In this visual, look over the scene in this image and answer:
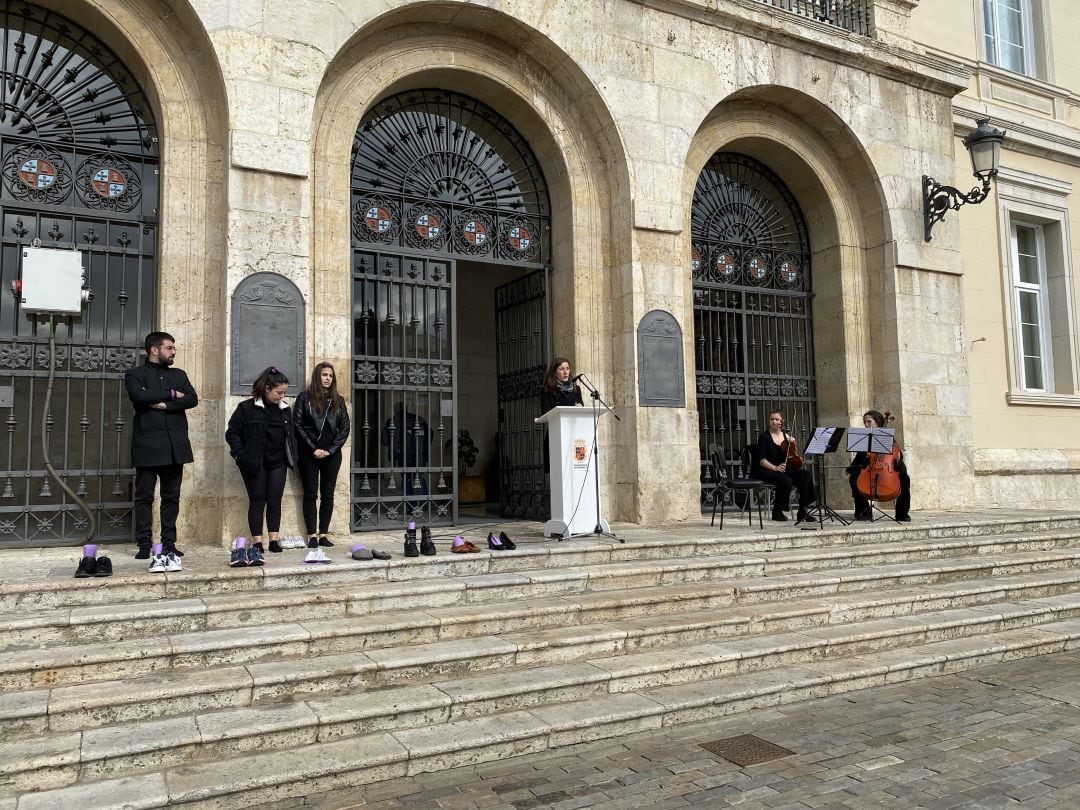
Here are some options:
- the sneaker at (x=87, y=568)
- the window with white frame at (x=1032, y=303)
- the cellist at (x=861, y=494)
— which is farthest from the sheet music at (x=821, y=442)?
the sneaker at (x=87, y=568)

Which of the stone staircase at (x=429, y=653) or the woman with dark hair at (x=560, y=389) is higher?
the woman with dark hair at (x=560, y=389)

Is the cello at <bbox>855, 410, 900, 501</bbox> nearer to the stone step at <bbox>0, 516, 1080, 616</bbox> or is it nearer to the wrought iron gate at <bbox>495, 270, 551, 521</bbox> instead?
the stone step at <bbox>0, 516, 1080, 616</bbox>

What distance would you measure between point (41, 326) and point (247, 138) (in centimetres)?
251

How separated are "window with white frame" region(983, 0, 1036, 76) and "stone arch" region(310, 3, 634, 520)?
8.21m

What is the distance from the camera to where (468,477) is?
45.9 ft

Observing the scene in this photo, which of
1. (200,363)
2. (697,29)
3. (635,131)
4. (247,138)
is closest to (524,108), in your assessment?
(635,131)

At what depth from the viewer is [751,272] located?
1155 centimetres

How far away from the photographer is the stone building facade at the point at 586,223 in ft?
25.2

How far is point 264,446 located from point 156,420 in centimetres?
91

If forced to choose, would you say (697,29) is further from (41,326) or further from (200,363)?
(41,326)

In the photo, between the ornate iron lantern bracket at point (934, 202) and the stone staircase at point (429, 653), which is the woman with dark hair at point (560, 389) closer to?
the stone staircase at point (429, 653)

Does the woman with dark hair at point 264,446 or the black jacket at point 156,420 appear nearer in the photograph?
the black jacket at point 156,420

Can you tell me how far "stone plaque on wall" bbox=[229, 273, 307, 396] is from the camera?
292 inches

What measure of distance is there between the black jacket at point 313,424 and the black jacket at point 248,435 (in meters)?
0.38
